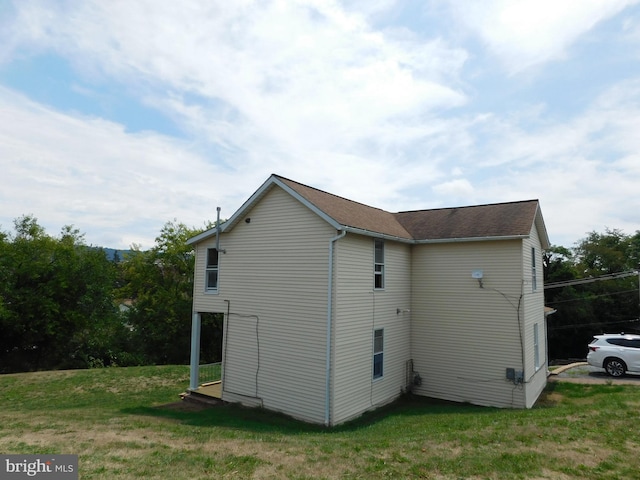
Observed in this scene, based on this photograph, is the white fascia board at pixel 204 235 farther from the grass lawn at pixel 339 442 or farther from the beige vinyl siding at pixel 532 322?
the beige vinyl siding at pixel 532 322

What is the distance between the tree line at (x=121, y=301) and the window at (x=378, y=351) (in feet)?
68.9

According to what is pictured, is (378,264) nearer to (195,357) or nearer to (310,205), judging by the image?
(310,205)

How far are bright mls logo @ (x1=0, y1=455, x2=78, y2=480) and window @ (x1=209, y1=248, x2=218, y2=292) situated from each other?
8.10m

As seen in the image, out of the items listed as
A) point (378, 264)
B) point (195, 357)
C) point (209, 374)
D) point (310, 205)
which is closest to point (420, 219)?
point (378, 264)

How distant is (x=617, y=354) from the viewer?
16.1 m

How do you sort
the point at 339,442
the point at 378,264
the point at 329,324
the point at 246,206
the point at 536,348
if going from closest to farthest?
the point at 339,442, the point at 329,324, the point at 246,206, the point at 378,264, the point at 536,348

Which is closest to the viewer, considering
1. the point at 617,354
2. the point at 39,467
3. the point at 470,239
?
the point at 39,467

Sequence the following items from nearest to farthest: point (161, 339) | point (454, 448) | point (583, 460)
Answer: point (583, 460) < point (454, 448) < point (161, 339)

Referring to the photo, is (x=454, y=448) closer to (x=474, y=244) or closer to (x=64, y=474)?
(x=64, y=474)

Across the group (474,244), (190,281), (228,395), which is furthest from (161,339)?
(474,244)

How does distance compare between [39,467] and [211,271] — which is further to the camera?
[211,271]

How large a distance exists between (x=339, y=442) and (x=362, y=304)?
4749 millimetres

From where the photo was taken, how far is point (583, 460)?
622 cm

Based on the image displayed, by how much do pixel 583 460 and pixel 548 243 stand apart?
13021 mm
